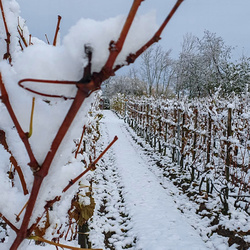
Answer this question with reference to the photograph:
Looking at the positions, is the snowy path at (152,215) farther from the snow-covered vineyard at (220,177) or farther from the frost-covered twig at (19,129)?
the frost-covered twig at (19,129)

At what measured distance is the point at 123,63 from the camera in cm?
36

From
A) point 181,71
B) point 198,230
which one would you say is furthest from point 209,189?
point 181,71

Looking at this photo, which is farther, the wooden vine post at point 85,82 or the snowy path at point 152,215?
the snowy path at point 152,215

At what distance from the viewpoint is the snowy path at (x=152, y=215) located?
11.1 feet

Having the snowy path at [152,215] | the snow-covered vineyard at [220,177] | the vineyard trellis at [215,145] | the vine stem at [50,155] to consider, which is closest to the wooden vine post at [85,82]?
the vine stem at [50,155]

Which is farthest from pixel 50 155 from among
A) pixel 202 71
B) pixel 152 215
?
pixel 202 71

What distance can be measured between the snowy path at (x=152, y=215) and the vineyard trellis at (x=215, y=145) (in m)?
Result: 0.90

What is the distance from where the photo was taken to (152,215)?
4250mm

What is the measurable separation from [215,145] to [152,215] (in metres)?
3.85

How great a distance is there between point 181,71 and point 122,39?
1323 inches

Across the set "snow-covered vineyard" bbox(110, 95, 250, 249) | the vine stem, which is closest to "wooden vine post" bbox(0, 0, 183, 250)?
the vine stem

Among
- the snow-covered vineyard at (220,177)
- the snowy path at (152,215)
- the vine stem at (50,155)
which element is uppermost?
the vine stem at (50,155)

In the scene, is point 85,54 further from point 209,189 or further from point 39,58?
point 209,189

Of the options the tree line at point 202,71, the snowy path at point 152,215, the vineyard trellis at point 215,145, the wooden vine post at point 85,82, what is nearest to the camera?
the wooden vine post at point 85,82
